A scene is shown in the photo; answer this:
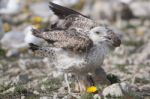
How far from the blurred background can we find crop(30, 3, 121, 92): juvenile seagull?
619 mm

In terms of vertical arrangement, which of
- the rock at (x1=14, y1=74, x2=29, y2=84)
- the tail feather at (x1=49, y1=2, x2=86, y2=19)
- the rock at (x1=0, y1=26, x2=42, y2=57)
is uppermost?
the rock at (x1=0, y1=26, x2=42, y2=57)

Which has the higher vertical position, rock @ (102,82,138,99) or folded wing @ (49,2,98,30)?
folded wing @ (49,2,98,30)

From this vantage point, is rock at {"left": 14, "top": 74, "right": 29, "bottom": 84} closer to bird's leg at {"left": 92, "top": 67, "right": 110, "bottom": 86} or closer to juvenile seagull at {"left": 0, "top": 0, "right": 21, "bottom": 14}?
bird's leg at {"left": 92, "top": 67, "right": 110, "bottom": 86}

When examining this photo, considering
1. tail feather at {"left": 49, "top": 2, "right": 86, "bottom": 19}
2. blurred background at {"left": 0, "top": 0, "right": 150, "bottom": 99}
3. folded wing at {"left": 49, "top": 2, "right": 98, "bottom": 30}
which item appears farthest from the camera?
blurred background at {"left": 0, "top": 0, "right": 150, "bottom": 99}

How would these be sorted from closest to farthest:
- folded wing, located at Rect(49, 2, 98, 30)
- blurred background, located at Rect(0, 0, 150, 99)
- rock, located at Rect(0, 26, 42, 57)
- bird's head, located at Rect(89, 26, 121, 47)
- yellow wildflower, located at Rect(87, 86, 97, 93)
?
bird's head, located at Rect(89, 26, 121, 47) < yellow wildflower, located at Rect(87, 86, 97, 93) < folded wing, located at Rect(49, 2, 98, 30) < blurred background, located at Rect(0, 0, 150, 99) < rock, located at Rect(0, 26, 42, 57)

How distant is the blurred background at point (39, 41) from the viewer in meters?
9.70

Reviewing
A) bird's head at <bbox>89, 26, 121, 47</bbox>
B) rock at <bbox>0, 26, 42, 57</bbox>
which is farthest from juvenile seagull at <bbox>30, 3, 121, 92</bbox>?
rock at <bbox>0, 26, 42, 57</bbox>

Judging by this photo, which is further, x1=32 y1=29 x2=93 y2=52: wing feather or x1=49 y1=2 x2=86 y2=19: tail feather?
x1=49 y1=2 x2=86 y2=19: tail feather

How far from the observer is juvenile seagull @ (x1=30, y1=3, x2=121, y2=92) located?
27.0ft

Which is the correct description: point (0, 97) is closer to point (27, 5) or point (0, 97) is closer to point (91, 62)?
point (91, 62)

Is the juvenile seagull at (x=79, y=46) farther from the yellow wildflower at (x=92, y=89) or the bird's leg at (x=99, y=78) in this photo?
the bird's leg at (x=99, y=78)

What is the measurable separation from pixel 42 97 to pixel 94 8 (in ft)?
35.8

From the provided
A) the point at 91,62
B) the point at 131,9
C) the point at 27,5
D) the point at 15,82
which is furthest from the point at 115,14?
the point at 91,62

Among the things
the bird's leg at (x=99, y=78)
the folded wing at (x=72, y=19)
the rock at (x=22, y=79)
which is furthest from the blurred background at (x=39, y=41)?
the folded wing at (x=72, y=19)
